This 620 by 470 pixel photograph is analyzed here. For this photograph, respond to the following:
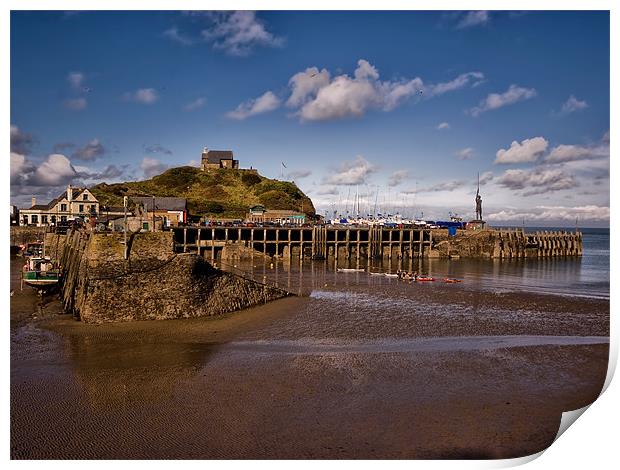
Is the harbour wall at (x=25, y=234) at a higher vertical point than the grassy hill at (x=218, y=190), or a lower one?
lower

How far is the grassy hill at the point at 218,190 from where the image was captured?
255 feet

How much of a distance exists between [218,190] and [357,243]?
1769 inches

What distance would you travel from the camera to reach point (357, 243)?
170 ft

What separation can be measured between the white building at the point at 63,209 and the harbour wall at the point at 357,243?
47.5ft

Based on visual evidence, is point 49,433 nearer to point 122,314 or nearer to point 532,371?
point 122,314

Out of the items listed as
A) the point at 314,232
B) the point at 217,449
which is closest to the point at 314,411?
the point at 217,449

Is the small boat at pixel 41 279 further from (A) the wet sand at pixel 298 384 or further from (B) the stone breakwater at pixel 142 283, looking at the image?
(B) the stone breakwater at pixel 142 283

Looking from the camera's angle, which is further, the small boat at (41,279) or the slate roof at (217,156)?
the slate roof at (217,156)

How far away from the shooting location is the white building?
5369 cm

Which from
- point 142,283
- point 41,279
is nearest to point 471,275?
point 142,283

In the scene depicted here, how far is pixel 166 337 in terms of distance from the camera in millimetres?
16172

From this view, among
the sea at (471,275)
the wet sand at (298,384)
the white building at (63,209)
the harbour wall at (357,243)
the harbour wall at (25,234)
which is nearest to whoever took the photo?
the wet sand at (298,384)

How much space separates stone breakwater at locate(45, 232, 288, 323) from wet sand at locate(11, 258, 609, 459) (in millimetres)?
719

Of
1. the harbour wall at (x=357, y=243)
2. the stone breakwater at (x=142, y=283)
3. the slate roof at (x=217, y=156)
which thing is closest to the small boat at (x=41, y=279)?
the stone breakwater at (x=142, y=283)
